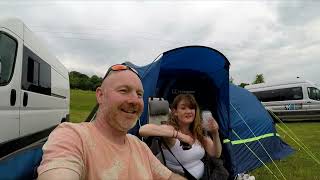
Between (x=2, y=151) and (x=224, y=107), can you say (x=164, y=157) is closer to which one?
(x=224, y=107)

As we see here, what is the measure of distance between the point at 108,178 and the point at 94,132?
0.28 metres

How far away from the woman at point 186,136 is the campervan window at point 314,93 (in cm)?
2102

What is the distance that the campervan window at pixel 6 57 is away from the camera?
20.6 ft

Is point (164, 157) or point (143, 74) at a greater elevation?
point (143, 74)

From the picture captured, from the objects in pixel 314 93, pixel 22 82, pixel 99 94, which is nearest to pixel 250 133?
pixel 22 82

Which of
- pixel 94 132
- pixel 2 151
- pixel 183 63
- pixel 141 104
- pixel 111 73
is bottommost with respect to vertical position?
pixel 2 151

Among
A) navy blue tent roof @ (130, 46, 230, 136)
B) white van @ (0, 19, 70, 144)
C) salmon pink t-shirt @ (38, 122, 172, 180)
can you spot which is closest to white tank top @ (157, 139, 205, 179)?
navy blue tent roof @ (130, 46, 230, 136)

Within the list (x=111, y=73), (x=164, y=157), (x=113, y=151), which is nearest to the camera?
(x=113, y=151)

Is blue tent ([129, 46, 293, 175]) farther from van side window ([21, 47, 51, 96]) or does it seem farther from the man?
the man

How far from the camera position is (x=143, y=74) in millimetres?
6199

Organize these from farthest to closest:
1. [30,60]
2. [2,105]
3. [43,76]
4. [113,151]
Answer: [43,76] → [30,60] → [2,105] → [113,151]

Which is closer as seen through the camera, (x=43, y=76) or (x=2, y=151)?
(x=2, y=151)

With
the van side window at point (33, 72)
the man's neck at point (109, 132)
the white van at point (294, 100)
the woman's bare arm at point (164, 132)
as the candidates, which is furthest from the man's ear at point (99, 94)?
the white van at point (294, 100)

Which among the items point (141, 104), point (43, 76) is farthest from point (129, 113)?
point (43, 76)
